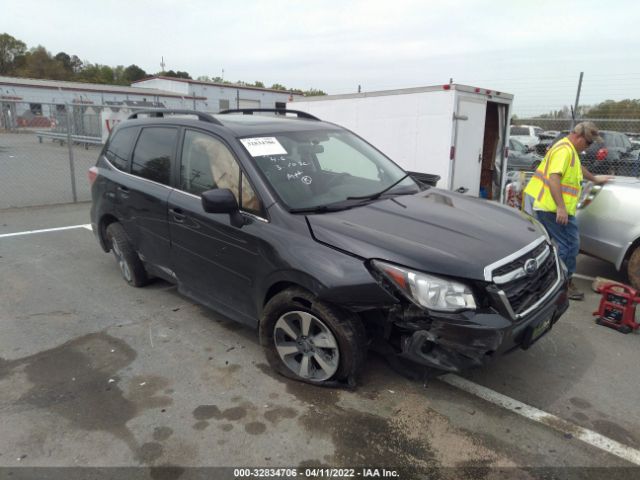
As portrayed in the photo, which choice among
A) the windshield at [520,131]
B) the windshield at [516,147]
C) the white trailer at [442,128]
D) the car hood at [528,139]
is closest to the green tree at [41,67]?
the windshield at [520,131]

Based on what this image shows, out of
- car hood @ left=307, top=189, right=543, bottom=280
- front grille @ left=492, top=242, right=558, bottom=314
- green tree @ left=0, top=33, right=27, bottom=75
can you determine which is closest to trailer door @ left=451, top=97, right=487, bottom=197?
car hood @ left=307, top=189, right=543, bottom=280

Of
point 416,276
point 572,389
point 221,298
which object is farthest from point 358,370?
point 572,389

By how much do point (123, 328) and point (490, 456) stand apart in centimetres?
299

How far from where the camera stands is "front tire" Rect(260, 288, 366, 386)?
9.14 feet

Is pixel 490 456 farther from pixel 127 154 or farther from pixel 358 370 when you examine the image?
pixel 127 154

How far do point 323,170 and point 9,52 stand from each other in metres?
101

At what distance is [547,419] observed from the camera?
2805 mm

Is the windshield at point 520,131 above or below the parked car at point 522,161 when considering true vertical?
above

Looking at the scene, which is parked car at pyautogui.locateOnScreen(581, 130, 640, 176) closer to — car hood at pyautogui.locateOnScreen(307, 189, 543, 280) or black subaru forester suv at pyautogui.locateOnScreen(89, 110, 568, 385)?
car hood at pyautogui.locateOnScreen(307, 189, 543, 280)

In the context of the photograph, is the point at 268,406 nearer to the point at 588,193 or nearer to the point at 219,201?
the point at 219,201

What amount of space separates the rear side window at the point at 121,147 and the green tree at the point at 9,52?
95528 mm

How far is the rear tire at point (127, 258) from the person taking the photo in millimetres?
4570

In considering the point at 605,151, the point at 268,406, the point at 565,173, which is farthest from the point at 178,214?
the point at 605,151

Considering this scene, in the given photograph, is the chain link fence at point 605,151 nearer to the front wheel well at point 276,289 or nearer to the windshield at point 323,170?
the windshield at point 323,170
